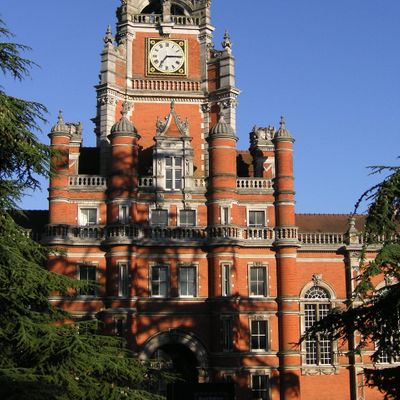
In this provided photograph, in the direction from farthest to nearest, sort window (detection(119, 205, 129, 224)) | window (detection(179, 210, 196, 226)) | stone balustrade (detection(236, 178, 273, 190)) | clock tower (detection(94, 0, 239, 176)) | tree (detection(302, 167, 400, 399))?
clock tower (detection(94, 0, 239, 176)), stone balustrade (detection(236, 178, 273, 190)), window (detection(179, 210, 196, 226)), window (detection(119, 205, 129, 224)), tree (detection(302, 167, 400, 399))

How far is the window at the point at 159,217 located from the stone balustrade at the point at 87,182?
2.88 meters

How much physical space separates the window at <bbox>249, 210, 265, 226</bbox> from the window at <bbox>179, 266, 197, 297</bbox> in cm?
400

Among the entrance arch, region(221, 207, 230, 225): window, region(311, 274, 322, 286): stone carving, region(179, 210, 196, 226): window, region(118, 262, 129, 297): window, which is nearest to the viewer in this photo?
the entrance arch

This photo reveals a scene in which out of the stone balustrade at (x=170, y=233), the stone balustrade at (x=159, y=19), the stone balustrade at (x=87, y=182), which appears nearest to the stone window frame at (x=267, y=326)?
the stone balustrade at (x=170, y=233)

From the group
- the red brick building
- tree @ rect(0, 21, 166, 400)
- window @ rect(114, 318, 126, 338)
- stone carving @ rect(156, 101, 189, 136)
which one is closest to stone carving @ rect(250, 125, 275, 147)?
the red brick building

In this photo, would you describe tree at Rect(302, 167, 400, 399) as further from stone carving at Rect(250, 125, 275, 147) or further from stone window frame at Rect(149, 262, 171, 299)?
stone carving at Rect(250, 125, 275, 147)

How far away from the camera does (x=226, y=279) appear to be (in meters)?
39.5

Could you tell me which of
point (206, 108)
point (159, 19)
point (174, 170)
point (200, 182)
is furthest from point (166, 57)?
point (200, 182)

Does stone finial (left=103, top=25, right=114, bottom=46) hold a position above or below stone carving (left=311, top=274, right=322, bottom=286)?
above

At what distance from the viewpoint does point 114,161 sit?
40188mm

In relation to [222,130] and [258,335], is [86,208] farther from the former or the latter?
[258,335]

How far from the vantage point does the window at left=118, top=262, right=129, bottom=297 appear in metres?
38.7

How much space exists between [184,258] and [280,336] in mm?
6195

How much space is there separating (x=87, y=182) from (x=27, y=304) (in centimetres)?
2224
